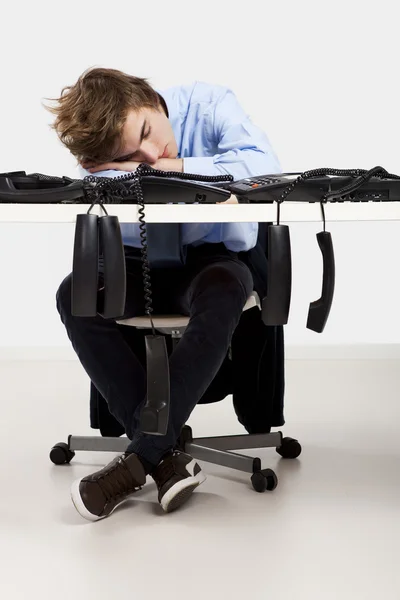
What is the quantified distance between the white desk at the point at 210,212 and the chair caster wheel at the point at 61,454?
0.88 m

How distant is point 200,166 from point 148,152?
0.13 meters

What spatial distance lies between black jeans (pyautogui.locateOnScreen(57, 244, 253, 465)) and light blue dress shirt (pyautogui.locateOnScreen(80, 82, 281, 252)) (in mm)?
56

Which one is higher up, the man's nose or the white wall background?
the white wall background

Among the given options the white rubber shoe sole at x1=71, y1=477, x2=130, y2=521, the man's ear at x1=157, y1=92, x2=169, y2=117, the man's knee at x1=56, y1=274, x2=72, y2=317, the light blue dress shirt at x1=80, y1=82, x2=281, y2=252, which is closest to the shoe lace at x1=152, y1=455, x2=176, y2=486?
the white rubber shoe sole at x1=71, y1=477, x2=130, y2=521

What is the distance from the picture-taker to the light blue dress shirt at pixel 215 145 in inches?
81.4

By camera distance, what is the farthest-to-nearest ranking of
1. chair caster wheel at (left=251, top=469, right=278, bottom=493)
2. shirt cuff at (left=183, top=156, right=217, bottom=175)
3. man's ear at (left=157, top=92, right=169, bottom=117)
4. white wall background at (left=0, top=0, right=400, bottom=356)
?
1. white wall background at (left=0, top=0, right=400, bottom=356)
2. man's ear at (left=157, top=92, right=169, bottom=117)
3. chair caster wheel at (left=251, top=469, right=278, bottom=493)
4. shirt cuff at (left=183, top=156, right=217, bottom=175)

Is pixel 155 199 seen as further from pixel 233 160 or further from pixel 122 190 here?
pixel 233 160

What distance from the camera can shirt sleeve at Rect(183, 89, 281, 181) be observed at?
2.05 metres

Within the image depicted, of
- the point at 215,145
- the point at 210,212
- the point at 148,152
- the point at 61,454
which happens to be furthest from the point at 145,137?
the point at 61,454

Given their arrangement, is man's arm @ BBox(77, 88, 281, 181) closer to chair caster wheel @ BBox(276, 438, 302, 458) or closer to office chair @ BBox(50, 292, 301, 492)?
office chair @ BBox(50, 292, 301, 492)

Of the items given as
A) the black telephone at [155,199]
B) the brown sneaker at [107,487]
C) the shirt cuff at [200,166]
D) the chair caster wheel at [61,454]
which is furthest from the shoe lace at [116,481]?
the shirt cuff at [200,166]

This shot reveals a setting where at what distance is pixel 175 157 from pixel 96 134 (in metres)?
0.24

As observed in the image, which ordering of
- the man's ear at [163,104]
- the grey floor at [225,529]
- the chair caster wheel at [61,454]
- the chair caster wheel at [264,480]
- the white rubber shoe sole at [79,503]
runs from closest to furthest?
1. the grey floor at [225,529]
2. the white rubber shoe sole at [79,503]
3. the chair caster wheel at [264,480]
4. the man's ear at [163,104]
5. the chair caster wheel at [61,454]

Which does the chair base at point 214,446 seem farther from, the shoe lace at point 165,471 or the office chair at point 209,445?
the shoe lace at point 165,471
